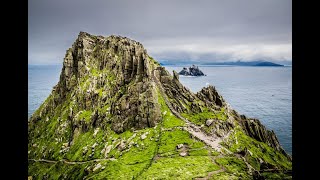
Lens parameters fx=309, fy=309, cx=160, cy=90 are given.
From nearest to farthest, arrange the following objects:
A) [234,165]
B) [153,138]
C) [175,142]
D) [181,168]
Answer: [234,165] → [181,168] → [175,142] → [153,138]

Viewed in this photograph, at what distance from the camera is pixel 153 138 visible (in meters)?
148

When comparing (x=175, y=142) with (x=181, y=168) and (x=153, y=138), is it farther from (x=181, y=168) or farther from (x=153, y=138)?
(x=181, y=168)

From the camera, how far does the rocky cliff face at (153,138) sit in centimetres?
11888

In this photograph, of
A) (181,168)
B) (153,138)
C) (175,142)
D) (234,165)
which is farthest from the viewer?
(153,138)

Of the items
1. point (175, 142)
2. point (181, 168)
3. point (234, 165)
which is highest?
point (175, 142)

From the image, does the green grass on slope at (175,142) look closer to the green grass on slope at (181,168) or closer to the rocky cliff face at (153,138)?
the rocky cliff face at (153,138)

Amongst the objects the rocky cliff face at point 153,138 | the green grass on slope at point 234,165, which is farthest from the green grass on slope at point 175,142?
the green grass on slope at point 234,165

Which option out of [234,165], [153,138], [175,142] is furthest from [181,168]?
[153,138]

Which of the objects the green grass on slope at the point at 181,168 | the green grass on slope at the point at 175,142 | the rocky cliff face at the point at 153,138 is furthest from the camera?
the green grass on slope at the point at 175,142
